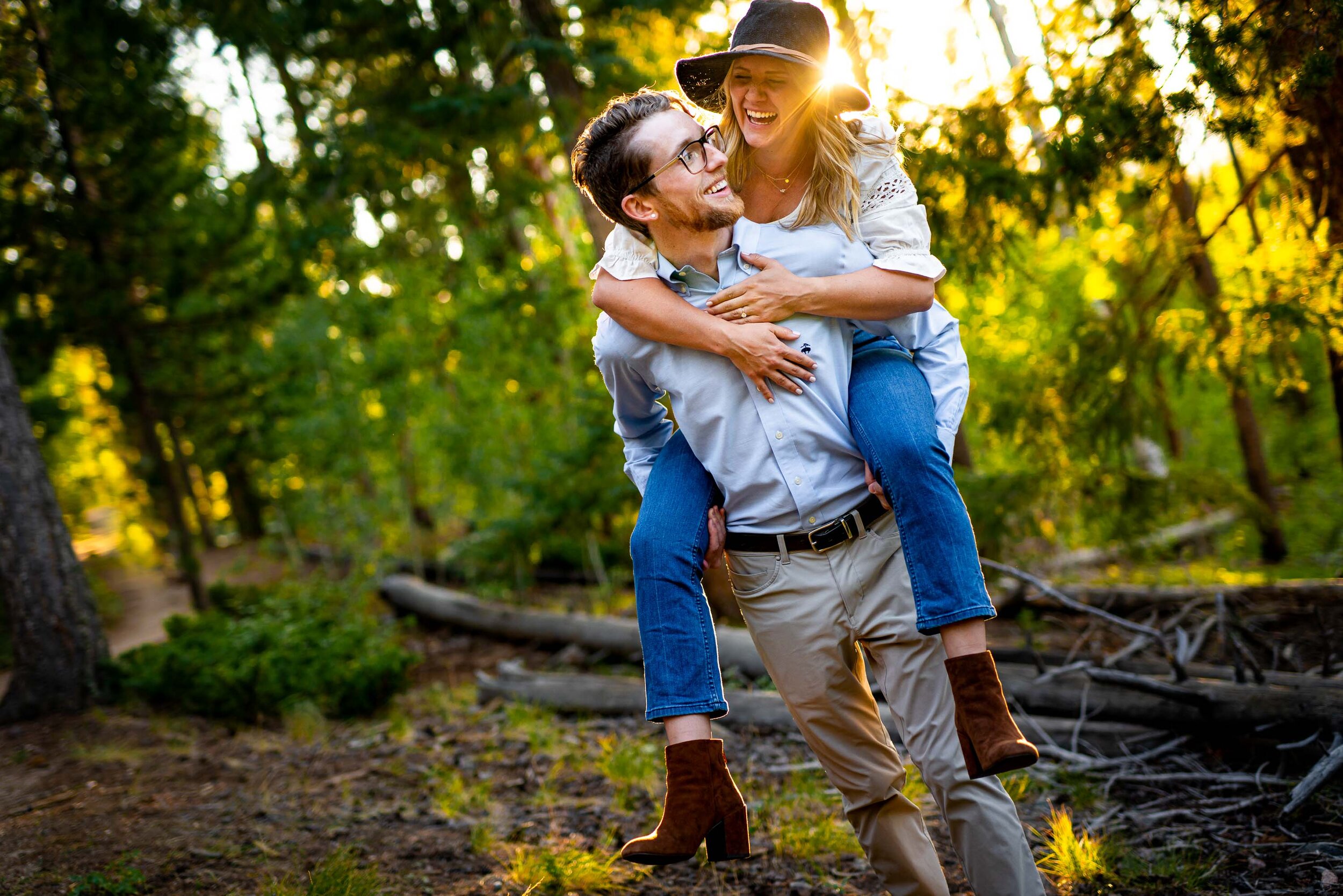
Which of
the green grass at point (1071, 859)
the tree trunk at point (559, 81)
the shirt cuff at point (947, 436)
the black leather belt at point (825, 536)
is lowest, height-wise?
the green grass at point (1071, 859)

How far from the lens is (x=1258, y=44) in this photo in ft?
10.6

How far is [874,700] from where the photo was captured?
8.02ft

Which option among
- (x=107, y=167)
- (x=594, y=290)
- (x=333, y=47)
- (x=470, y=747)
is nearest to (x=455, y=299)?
(x=333, y=47)

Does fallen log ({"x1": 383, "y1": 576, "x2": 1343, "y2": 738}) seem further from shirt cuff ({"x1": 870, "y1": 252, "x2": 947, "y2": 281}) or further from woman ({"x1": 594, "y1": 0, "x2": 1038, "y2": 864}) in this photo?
shirt cuff ({"x1": 870, "y1": 252, "x2": 947, "y2": 281})

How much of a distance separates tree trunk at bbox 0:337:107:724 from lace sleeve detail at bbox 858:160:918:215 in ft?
22.4

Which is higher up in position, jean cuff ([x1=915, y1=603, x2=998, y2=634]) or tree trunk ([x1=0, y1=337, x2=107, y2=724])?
tree trunk ([x1=0, y1=337, x2=107, y2=724])

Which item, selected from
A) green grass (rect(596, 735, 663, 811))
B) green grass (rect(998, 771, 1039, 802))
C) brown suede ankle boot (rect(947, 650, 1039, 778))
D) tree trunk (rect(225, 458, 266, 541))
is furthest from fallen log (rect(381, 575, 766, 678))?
tree trunk (rect(225, 458, 266, 541))

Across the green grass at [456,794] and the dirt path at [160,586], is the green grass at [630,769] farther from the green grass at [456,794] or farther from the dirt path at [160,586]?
the dirt path at [160,586]

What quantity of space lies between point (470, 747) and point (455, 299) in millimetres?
6372

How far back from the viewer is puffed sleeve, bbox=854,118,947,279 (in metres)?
2.39

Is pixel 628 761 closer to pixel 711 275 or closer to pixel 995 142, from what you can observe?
pixel 711 275

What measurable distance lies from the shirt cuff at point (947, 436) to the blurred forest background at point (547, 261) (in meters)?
1.93

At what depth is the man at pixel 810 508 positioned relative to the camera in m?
2.37

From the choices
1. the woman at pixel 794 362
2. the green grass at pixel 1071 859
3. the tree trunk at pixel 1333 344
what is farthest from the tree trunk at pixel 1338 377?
the woman at pixel 794 362
